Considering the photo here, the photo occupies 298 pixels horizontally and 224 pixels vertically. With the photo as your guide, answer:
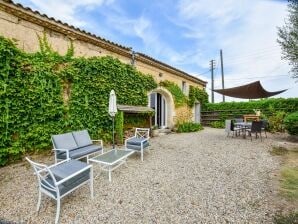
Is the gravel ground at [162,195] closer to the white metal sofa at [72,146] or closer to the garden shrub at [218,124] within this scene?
the white metal sofa at [72,146]

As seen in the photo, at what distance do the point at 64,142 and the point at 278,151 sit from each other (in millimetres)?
7132

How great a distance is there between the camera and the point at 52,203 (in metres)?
2.99

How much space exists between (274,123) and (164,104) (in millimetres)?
6904

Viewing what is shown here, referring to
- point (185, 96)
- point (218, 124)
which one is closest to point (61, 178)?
point (185, 96)

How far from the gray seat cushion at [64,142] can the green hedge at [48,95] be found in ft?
4.43

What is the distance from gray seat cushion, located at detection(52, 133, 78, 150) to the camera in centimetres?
453

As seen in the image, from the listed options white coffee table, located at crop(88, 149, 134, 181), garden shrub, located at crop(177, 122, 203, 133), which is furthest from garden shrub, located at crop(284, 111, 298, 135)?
white coffee table, located at crop(88, 149, 134, 181)

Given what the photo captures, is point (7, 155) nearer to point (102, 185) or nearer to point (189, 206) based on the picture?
point (102, 185)

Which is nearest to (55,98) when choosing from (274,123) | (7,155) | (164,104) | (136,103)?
(7,155)

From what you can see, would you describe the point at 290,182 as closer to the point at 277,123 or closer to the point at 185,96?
the point at 277,123

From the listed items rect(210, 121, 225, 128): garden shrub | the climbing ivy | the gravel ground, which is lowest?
the gravel ground

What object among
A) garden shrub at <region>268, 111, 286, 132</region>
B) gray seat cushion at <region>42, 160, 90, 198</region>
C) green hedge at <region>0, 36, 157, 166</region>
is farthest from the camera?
garden shrub at <region>268, 111, 286, 132</region>

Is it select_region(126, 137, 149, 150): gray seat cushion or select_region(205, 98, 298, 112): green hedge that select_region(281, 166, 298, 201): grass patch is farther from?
select_region(205, 98, 298, 112): green hedge

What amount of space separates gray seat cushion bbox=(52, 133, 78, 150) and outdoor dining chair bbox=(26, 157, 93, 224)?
53.9 inches
